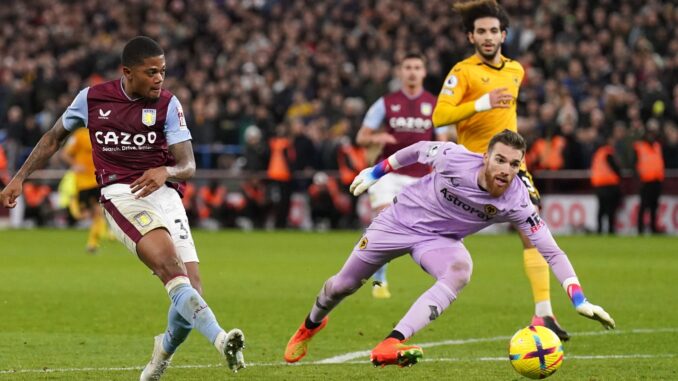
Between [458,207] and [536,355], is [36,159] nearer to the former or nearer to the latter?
[458,207]

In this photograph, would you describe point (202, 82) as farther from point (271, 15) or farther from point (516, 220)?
point (516, 220)

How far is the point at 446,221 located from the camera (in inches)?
336

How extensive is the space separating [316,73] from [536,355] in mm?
23873

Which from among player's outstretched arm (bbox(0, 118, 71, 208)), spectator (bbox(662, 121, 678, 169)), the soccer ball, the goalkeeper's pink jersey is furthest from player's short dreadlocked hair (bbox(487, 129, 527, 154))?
spectator (bbox(662, 121, 678, 169))

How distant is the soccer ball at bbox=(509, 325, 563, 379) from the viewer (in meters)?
7.95

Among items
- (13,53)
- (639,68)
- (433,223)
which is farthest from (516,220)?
(13,53)

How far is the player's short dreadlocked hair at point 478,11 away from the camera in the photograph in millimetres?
10992

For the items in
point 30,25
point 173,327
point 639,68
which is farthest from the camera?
point 30,25

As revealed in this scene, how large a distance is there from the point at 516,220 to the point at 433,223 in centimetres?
55

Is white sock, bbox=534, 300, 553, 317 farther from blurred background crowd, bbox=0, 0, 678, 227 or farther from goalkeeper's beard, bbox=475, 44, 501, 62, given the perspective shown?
blurred background crowd, bbox=0, 0, 678, 227

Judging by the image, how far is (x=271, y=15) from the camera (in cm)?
3469

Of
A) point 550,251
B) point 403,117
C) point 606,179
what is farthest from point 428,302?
point 606,179

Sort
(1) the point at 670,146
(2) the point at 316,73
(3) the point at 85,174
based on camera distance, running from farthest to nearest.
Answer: (2) the point at 316,73 < (1) the point at 670,146 < (3) the point at 85,174

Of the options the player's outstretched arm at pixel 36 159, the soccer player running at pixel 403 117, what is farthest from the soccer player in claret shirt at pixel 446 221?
the soccer player running at pixel 403 117
